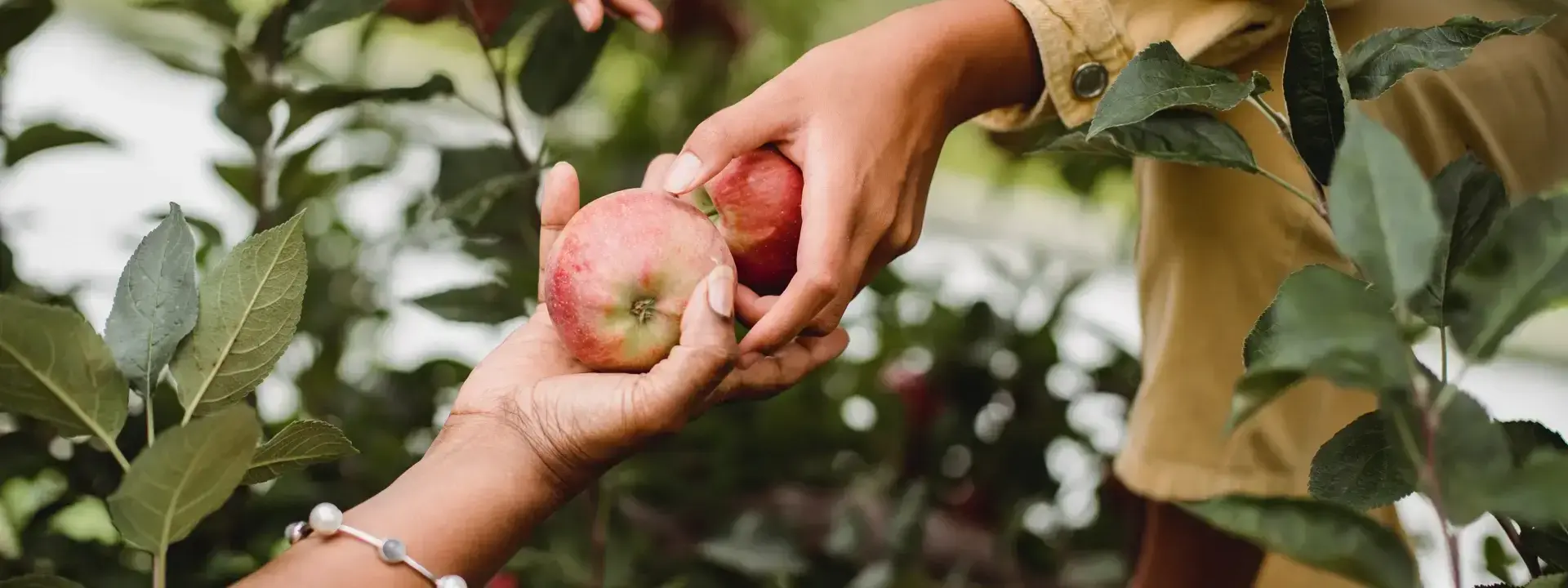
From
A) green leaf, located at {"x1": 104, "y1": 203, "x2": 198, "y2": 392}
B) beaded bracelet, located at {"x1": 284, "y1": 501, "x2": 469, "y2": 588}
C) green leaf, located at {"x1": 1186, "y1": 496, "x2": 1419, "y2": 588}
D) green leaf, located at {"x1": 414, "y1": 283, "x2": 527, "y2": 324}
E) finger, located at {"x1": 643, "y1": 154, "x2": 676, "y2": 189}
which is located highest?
green leaf, located at {"x1": 1186, "y1": 496, "x2": 1419, "y2": 588}

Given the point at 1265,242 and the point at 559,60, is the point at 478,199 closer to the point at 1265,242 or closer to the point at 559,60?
the point at 559,60

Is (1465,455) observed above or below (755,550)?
above

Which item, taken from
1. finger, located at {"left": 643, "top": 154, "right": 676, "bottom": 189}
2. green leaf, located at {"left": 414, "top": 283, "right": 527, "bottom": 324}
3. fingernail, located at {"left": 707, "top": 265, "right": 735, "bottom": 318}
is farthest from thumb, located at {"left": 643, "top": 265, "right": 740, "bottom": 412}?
green leaf, located at {"left": 414, "top": 283, "right": 527, "bottom": 324}

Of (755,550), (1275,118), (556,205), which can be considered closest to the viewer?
(1275,118)

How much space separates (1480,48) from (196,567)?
123 centimetres

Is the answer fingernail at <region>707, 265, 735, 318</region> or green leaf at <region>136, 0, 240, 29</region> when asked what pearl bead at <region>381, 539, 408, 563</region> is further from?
green leaf at <region>136, 0, 240, 29</region>

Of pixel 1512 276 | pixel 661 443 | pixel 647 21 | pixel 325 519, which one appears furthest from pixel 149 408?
pixel 661 443

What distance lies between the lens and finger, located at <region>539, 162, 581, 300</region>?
86 centimetres

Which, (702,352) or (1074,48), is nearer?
(702,352)

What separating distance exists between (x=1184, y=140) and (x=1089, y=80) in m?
0.25

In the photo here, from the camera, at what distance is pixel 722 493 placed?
1.39 meters

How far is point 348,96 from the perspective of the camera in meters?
0.96

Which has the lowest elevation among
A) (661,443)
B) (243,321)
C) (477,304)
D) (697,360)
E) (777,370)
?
(661,443)

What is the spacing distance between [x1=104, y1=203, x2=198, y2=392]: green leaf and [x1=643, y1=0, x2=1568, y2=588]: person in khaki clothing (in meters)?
0.31
